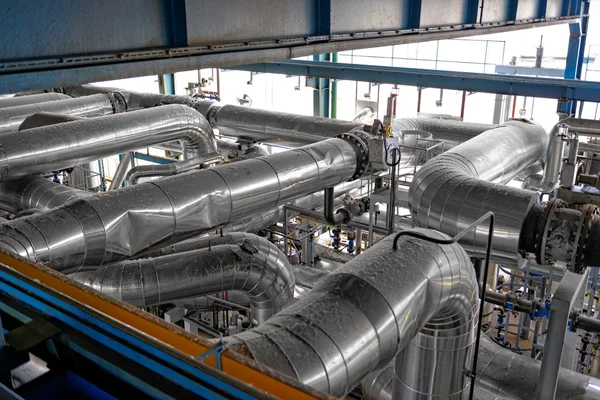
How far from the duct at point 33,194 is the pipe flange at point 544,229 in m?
4.89

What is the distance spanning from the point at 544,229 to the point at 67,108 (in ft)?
25.4

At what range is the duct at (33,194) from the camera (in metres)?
6.68

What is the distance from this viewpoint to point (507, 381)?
190 inches

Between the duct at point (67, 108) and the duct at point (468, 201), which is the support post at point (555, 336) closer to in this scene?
the duct at point (468, 201)

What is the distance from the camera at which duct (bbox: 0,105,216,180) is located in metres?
5.97

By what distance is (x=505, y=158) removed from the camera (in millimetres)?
6270

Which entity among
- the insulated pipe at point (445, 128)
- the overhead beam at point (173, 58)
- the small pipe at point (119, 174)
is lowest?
the small pipe at point (119, 174)

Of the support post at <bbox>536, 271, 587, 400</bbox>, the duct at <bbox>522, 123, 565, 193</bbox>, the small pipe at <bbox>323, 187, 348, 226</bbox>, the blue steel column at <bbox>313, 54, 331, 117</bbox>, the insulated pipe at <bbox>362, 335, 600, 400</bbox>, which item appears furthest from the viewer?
the blue steel column at <bbox>313, 54, 331, 117</bbox>

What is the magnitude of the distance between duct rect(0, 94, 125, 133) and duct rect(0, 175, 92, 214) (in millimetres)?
1861

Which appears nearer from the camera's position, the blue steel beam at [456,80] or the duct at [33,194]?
the duct at [33,194]

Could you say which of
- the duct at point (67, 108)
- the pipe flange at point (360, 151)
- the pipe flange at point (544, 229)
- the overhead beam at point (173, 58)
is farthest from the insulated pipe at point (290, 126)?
the pipe flange at point (544, 229)

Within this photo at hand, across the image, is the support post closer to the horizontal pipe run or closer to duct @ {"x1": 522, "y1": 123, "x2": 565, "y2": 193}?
the horizontal pipe run

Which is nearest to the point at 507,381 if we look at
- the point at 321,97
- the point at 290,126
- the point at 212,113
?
the point at 290,126

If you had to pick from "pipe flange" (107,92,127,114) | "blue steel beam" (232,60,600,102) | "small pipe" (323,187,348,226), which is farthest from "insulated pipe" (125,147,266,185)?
"blue steel beam" (232,60,600,102)
